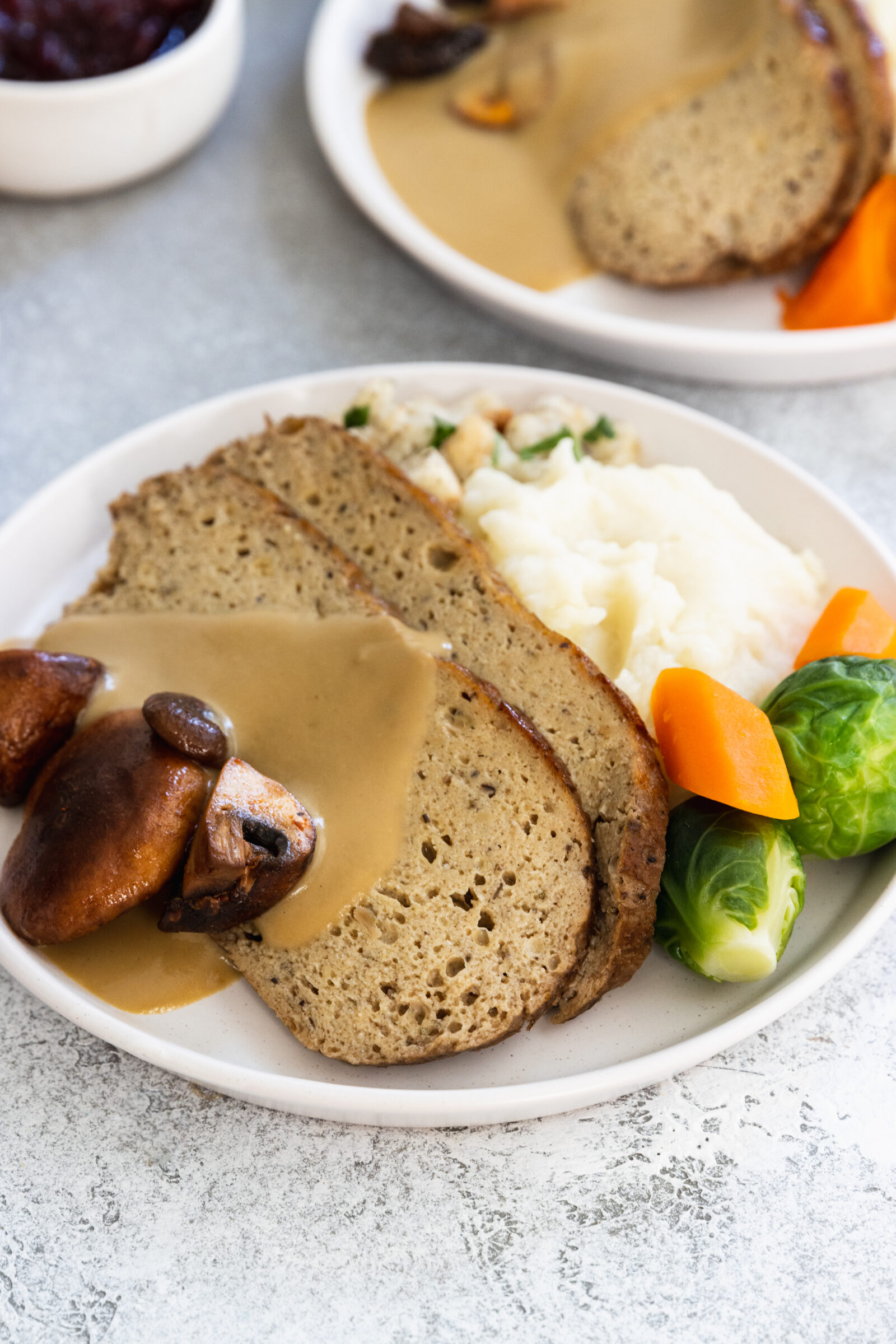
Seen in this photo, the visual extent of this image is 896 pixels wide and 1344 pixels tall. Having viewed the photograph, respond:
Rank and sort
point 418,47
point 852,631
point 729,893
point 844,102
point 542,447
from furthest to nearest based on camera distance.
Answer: point 418,47 → point 844,102 → point 542,447 → point 852,631 → point 729,893

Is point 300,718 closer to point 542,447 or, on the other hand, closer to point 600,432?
point 542,447

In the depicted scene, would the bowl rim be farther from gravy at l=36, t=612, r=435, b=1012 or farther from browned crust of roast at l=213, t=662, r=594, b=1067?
browned crust of roast at l=213, t=662, r=594, b=1067

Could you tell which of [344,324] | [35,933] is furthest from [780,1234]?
[344,324]

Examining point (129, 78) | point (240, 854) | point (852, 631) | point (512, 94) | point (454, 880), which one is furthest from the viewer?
point (512, 94)

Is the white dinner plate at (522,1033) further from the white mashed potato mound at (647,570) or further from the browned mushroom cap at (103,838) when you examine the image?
the white mashed potato mound at (647,570)

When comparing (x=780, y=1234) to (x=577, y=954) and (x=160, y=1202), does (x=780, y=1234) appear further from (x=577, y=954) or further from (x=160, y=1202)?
(x=160, y=1202)

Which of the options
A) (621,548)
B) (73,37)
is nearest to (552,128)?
(73,37)

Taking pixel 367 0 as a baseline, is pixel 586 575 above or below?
below
